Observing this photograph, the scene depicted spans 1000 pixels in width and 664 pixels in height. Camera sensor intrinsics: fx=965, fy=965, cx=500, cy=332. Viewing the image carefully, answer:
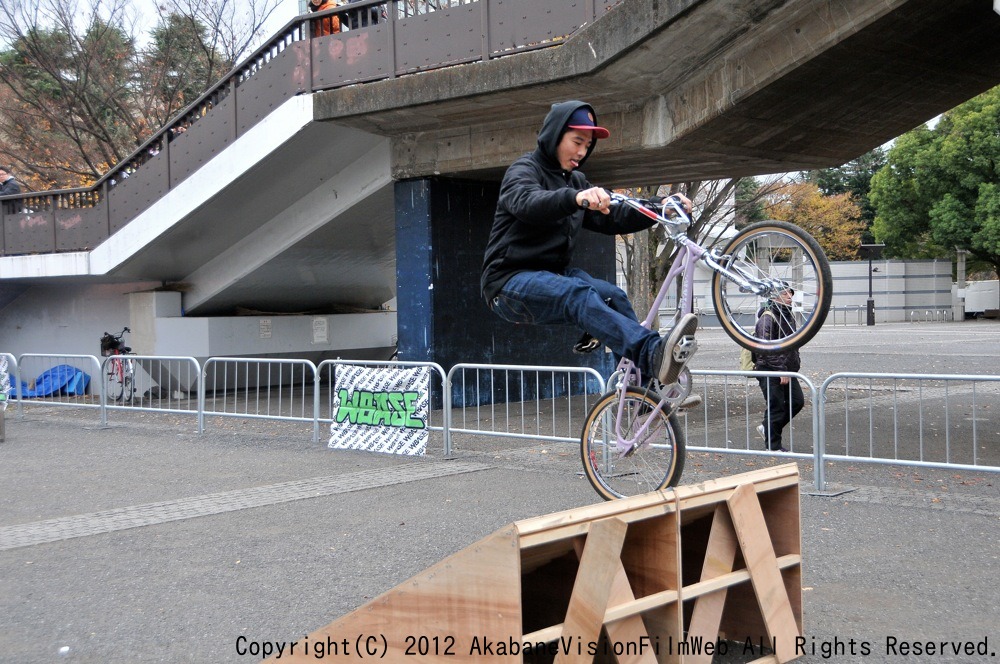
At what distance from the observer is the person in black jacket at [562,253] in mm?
4949

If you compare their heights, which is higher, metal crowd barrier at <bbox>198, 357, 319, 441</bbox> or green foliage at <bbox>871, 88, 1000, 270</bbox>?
green foliage at <bbox>871, 88, 1000, 270</bbox>

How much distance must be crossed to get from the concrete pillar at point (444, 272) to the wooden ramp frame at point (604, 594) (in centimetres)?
1035

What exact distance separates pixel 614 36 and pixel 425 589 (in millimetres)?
8645

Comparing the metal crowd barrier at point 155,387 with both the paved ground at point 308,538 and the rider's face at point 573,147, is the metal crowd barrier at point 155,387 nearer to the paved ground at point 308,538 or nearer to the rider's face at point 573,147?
the paved ground at point 308,538

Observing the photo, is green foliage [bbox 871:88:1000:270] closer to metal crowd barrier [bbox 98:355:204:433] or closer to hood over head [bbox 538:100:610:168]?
metal crowd barrier [bbox 98:355:204:433]

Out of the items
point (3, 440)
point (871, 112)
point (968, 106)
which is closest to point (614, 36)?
point (871, 112)

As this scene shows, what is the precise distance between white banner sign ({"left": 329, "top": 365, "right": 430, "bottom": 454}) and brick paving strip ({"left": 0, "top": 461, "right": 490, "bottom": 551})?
2.10 ft

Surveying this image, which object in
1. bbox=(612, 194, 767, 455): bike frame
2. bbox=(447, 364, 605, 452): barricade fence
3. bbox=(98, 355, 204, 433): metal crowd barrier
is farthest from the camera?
bbox=(98, 355, 204, 433): metal crowd barrier

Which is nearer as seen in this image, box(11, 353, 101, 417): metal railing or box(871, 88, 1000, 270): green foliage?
box(11, 353, 101, 417): metal railing

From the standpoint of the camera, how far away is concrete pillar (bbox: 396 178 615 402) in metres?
14.9

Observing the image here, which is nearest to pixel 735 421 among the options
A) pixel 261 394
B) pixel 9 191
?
pixel 261 394

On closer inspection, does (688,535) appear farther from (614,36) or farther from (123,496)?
(614,36)

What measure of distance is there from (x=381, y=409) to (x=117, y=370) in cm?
662

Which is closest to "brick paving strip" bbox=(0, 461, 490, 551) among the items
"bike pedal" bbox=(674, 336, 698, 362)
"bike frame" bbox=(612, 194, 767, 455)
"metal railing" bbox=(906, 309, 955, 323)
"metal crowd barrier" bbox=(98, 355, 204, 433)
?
"bike frame" bbox=(612, 194, 767, 455)
